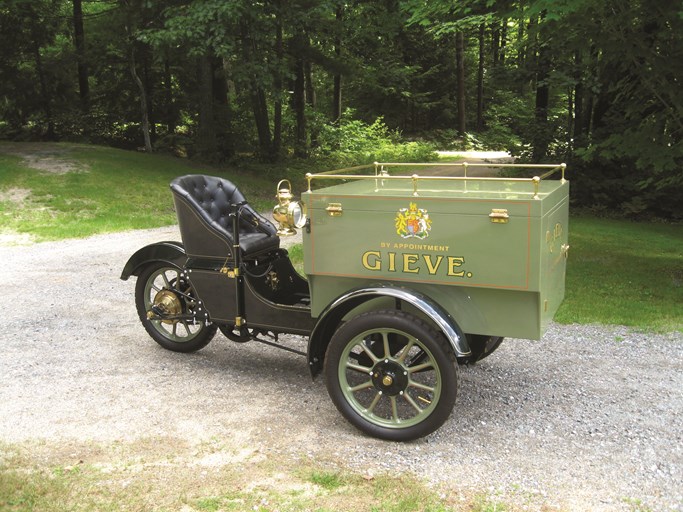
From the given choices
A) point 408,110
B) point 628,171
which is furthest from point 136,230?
point 408,110

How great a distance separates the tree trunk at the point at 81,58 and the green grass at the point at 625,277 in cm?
1449

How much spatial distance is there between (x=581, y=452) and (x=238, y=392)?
228 cm

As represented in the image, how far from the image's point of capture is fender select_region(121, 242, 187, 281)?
504cm

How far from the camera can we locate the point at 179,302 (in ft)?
16.6

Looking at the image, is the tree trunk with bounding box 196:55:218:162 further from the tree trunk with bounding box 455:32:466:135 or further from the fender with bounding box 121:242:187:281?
the tree trunk with bounding box 455:32:466:135

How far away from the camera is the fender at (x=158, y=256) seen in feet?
16.5

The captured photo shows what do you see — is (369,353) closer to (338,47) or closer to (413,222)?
(413,222)

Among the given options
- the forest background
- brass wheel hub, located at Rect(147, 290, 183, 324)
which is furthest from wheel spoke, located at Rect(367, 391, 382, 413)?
the forest background

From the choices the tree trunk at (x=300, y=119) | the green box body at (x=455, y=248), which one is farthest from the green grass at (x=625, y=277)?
the tree trunk at (x=300, y=119)

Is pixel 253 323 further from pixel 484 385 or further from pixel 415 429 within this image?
pixel 484 385

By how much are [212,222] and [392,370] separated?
174 cm

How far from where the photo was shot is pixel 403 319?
11.9 feet

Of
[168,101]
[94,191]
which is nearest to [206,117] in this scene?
[168,101]

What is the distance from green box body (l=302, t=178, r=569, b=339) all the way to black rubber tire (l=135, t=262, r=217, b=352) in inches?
55.5
